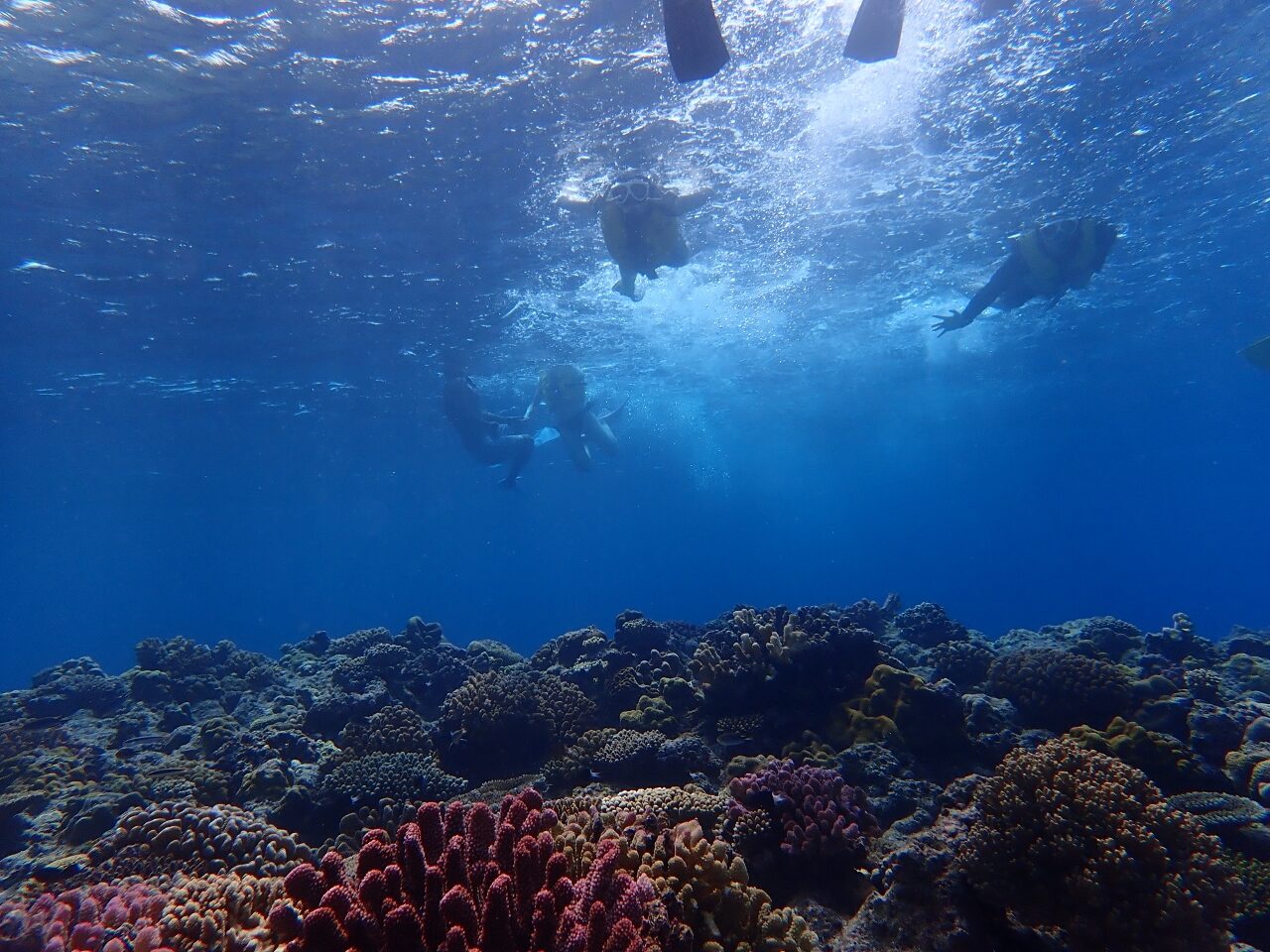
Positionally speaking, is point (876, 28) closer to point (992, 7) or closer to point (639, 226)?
point (992, 7)

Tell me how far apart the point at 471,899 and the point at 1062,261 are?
20.4 metres

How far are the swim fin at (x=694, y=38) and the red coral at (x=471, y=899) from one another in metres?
7.69

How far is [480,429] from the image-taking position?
29672mm

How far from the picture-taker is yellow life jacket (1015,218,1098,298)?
1622 centimetres

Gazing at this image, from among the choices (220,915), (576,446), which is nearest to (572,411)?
(576,446)

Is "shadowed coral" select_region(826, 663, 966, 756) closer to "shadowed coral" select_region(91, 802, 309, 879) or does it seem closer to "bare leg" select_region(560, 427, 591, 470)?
"shadowed coral" select_region(91, 802, 309, 879)

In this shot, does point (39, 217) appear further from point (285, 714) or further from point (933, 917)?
point (933, 917)

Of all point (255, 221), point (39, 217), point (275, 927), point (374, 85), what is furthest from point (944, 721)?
point (39, 217)

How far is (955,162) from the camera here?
17781 mm

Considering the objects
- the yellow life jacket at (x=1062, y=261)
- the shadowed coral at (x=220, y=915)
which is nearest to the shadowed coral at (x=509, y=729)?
the shadowed coral at (x=220, y=915)

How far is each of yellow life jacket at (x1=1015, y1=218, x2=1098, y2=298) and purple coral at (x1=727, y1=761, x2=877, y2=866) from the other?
16576mm

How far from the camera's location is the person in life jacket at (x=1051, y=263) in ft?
53.1

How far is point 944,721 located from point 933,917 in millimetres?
3724

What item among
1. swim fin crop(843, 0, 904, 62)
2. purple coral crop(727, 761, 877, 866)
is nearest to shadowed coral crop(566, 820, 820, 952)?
purple coral crop(727, 761, 877, 866)
